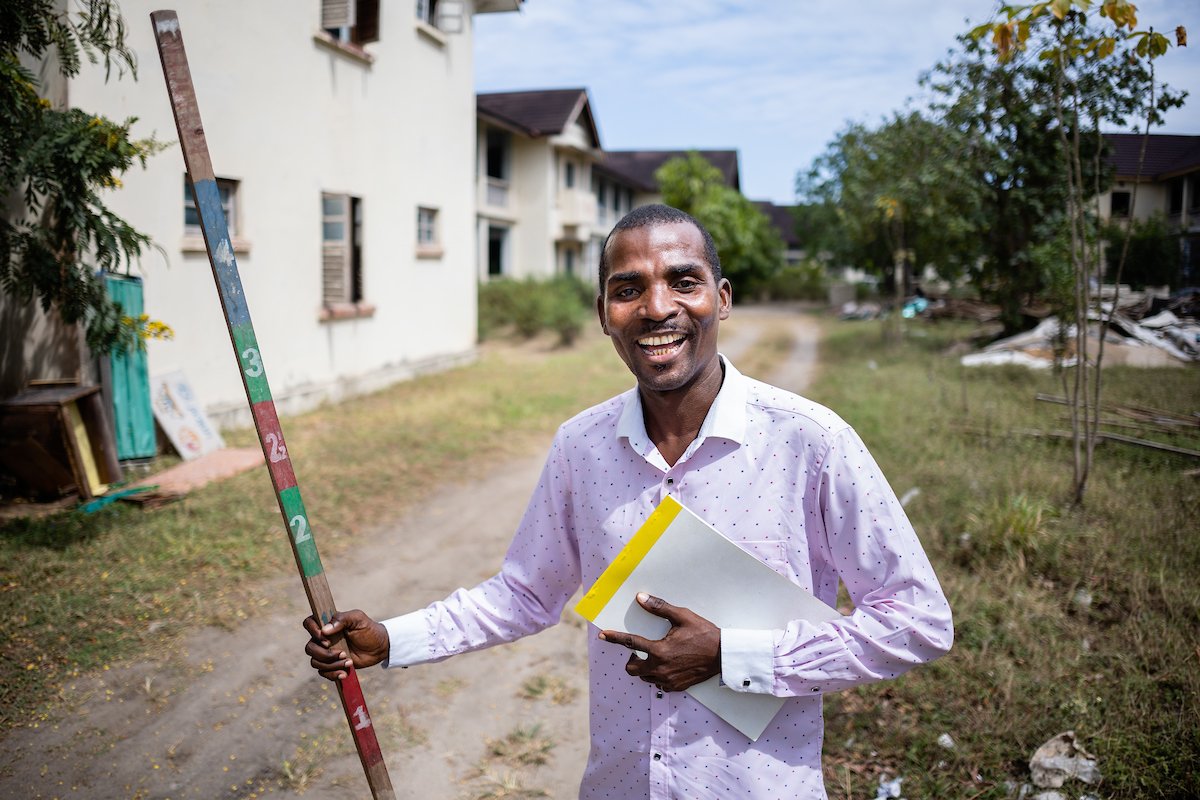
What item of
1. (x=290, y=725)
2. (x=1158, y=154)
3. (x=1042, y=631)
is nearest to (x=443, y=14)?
(x=1158, y=154)

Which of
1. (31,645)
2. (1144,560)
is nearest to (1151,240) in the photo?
(1144,560)

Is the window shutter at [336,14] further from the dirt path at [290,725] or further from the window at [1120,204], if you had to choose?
the window at [1120,204]

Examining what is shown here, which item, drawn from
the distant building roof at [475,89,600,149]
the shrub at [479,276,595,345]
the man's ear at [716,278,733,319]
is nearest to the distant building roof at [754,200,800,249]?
the distant building roof at [475,89,600,149]

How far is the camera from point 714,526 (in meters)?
1.66

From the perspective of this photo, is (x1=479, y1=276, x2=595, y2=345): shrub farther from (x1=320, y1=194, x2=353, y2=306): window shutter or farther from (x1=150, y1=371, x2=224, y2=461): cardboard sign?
(x1=150, y1=371, x2=224, y2=461): cardboard sign

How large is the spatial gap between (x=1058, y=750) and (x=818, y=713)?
1.88m

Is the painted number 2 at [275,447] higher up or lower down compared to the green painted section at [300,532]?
higher up

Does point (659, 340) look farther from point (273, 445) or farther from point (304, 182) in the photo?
point (304, 182)

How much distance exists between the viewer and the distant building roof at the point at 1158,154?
4.89 meters

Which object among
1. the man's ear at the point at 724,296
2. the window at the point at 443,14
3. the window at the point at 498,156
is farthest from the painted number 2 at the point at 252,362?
the window at the point at 498,156

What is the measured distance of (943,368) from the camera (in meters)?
12.4

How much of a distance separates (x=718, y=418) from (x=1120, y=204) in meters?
5.16

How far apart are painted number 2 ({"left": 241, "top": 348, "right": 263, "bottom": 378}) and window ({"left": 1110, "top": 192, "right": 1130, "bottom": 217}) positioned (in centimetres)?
560

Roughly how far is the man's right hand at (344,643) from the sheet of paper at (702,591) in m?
0.43
